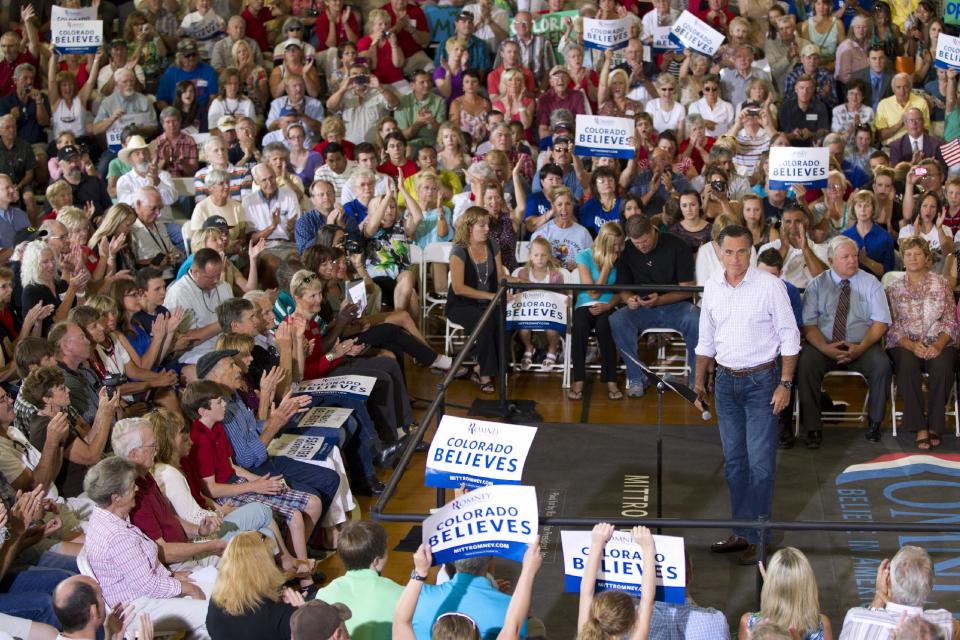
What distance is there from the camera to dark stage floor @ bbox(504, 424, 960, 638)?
693 centimetres

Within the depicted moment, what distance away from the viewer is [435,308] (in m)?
11.8

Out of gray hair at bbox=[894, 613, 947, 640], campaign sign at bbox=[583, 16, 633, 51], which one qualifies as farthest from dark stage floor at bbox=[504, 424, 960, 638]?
campaign sign at bbox=[583, 16, 633, 51]

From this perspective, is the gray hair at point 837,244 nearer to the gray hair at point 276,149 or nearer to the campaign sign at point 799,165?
the campaign sign at point 799,165

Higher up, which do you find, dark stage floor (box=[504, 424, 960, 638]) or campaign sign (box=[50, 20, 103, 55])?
campaign sign (box=[50, 20, 103, 55])

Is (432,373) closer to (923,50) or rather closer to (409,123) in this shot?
(409,123)

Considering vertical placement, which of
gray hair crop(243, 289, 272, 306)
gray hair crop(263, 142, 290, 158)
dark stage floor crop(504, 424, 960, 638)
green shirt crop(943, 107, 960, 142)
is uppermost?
gray hair crop(263, 142, 290, 158)

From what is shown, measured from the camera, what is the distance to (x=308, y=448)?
795 centimetres

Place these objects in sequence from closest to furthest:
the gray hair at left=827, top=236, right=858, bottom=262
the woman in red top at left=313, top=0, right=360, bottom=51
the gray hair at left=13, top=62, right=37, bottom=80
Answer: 1. the gray hair at left=827, top=236, right=858, bottom=262
2. the gray hair at left=13, top=62, right=37, bottom=80
3. the woman in red top at left=313, top=0, right=360, bottom=51

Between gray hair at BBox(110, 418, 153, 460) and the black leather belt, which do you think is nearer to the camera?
gray hair at BBox(110, 418, 153, 460)

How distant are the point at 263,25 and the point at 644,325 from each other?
665cm

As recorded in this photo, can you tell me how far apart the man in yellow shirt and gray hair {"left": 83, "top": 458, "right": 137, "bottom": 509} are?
9105mm

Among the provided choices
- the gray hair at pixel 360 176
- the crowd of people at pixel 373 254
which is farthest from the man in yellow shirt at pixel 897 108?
the gray hair at pixel 360 176

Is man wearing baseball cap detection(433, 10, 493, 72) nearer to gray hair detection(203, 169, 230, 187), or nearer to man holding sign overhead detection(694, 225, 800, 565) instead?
gray hair detection(203, 169, 230, 187)

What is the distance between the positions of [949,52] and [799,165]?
2.63 m
